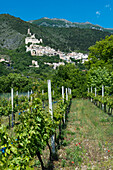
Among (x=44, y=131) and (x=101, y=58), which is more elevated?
(x=101, y=58)

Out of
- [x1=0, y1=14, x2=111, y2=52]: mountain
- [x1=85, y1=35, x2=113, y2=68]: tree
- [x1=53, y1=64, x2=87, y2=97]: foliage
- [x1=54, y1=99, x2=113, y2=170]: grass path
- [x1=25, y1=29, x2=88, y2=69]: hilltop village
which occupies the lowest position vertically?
[x1=54, y1=99, x2=113, y2=170]: grass path

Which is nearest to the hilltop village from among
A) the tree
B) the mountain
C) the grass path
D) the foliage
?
the mountain

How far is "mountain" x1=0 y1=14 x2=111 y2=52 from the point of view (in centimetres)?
9600

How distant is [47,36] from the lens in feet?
383

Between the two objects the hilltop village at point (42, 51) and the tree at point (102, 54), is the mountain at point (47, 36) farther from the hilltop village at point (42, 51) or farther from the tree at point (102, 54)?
the tree at point (102, 54)

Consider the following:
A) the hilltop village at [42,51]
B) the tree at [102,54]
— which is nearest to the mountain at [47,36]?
the hilltop village at [42,51]

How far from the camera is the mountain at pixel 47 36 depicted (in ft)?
315

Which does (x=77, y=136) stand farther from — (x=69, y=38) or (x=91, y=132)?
(x=69, y=38)

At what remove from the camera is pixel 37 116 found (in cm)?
298

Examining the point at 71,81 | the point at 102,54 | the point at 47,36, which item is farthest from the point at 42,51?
the point at 71,81

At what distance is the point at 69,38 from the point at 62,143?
130 m

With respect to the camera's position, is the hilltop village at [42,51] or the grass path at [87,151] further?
the hilltop village at [42,51]

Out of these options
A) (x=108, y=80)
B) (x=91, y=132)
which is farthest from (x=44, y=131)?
(x=108, y=80)

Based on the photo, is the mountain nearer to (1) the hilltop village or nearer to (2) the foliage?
(1) the hilltop village
